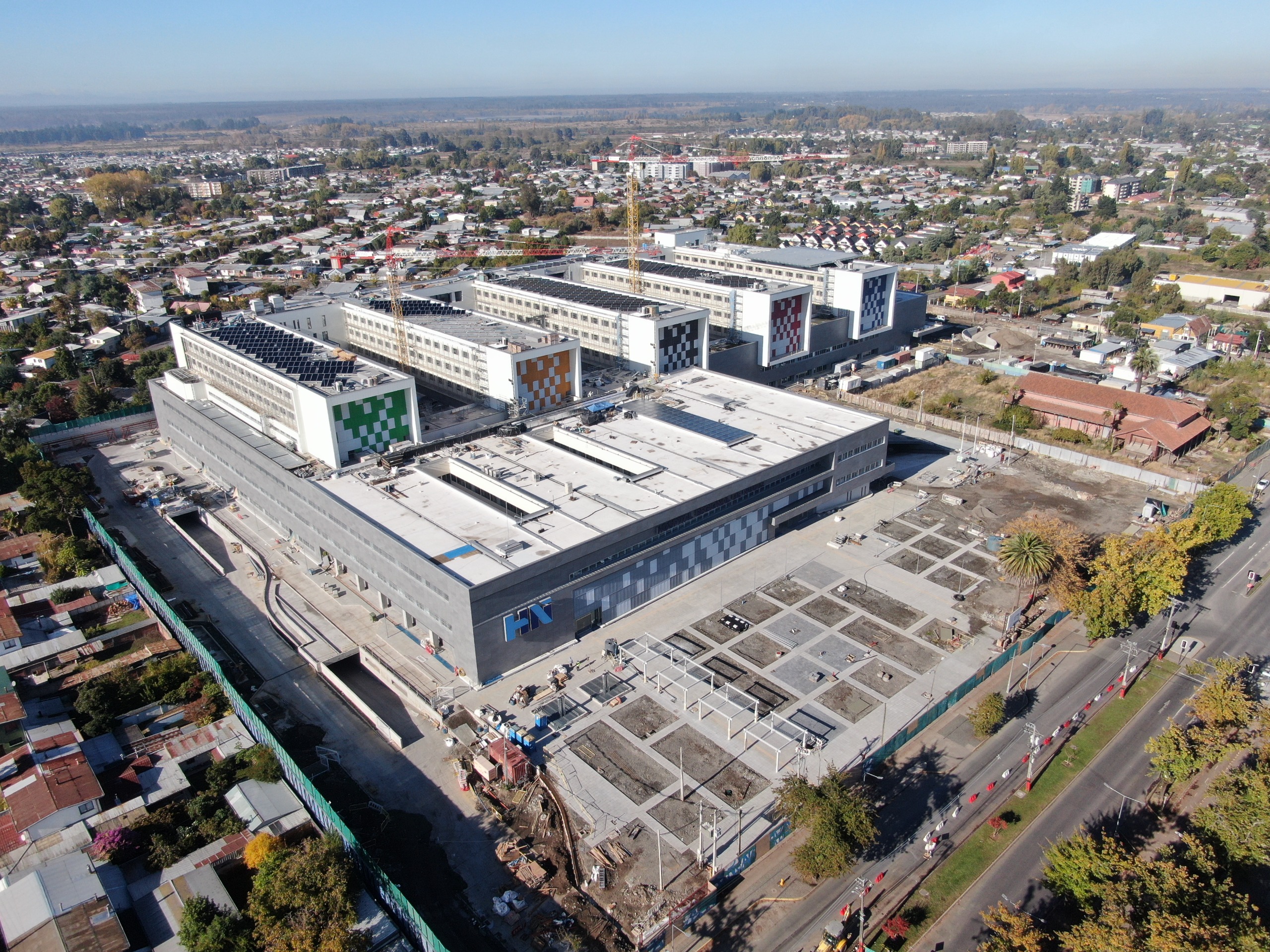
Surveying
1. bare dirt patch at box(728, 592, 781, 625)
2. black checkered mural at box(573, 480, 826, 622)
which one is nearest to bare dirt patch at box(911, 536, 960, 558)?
black checkered mural at box(573, 480, 826, 622)

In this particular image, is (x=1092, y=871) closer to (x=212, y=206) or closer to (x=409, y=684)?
(x=409, y=684)

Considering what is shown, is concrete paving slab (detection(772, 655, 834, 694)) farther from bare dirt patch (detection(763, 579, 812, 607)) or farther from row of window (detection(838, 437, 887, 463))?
row of window (detection(838, 437, 887, 463))

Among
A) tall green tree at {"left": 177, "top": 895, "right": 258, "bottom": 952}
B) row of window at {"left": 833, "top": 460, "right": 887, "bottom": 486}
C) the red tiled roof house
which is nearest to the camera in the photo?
tall green tree at {"left": 177, "top": 895, "right": 258, "bottom": 952}

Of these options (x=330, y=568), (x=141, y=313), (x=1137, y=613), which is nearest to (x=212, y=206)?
(x=141, y=313)

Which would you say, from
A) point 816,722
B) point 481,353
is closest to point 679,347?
point 481,353

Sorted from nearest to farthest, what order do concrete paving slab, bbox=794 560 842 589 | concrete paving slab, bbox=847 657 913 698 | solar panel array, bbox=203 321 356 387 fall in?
concrete paving slab, bbox=847 657 913 698
concrete paving slab, bbox=794 560 842 589
solar panel array, bbox=203 321 356 387

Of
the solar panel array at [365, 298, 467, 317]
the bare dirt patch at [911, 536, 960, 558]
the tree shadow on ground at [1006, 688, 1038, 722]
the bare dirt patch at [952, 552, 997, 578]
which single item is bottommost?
the tree shadow on ground at [1006, 688, 1038, 722]

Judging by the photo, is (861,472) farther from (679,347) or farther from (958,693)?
(958,693)

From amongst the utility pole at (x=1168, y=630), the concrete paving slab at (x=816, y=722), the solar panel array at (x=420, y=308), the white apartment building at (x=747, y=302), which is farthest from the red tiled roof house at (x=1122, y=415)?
the solar panel array at (x=420, y=308)
